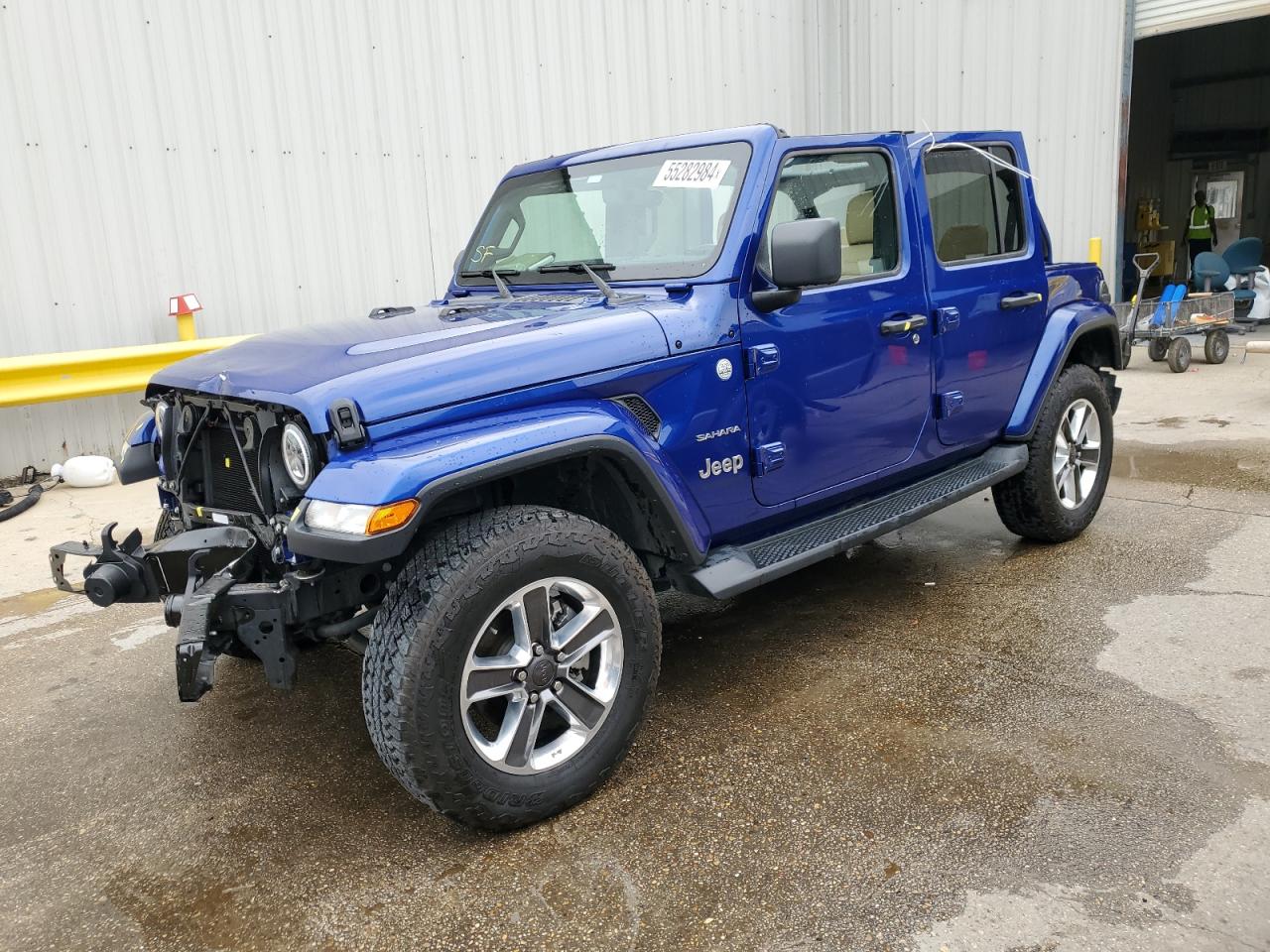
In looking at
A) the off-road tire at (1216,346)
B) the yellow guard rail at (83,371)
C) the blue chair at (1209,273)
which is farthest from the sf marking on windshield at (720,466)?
the blue chair at (1209,273)

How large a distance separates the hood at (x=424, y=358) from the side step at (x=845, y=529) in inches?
29.9

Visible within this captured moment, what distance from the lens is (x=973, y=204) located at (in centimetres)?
450

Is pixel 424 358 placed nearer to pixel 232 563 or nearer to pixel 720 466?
pixel 232 563

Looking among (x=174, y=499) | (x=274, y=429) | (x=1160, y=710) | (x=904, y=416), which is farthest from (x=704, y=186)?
(x=1160, y=710)

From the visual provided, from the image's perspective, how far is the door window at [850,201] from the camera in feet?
12.2

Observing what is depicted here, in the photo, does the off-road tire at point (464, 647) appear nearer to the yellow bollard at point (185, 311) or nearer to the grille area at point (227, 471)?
the grille area at point (227, 471)

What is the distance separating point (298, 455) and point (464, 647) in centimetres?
70

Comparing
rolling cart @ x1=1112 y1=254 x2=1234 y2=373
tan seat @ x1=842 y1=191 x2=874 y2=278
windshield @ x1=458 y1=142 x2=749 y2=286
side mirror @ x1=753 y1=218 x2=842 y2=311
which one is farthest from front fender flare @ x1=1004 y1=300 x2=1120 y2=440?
rolling cart @ x1=1112 y1=254 x2=1234 y2=373

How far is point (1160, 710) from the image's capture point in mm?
3373

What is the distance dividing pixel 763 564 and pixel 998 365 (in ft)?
5.90

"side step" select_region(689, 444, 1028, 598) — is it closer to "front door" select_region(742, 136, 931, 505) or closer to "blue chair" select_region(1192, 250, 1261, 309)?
"front door" select_region(742, 136, 931, 505)

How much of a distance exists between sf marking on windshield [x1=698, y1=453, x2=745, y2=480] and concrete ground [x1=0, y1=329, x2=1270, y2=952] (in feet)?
2.80

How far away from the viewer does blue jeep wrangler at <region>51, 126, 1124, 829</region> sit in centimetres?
265

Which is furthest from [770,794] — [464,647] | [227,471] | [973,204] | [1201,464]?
[1201,464]
